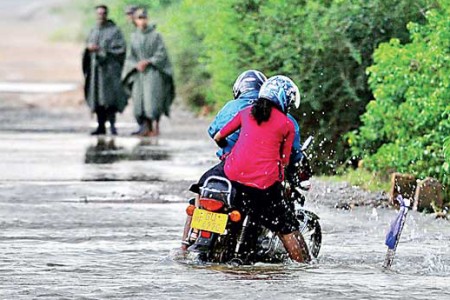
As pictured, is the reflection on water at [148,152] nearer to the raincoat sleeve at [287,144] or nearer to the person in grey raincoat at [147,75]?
the person in grey raincoat at [147,75]

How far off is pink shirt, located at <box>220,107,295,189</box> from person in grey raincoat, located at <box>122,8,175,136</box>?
13.4m

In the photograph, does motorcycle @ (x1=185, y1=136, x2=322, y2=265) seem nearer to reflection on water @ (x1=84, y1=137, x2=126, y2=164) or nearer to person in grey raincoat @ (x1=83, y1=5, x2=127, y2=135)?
reflection on water @ (x1=84, y1=137, x2=126, y2=164)

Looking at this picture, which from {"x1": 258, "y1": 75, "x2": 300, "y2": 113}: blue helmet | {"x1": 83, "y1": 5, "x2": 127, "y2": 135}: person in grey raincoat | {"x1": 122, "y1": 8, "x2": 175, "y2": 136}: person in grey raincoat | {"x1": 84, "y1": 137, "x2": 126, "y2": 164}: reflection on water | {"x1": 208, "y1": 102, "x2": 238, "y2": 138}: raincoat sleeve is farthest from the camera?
{"x1": 83, "y1": 5, "x2": 127, "y2": 135}: person in grey raincoat

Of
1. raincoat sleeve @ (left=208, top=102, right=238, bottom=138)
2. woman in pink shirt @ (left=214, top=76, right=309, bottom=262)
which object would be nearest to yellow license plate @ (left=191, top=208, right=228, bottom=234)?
woman in pink shirt @ (left=214, top=76, right=309, bottom=262)

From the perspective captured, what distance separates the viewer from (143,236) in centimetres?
1237

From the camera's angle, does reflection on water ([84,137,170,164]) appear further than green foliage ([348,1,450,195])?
Yes

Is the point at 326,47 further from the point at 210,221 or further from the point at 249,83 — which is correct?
the point at 210,221

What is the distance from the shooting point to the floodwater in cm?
945

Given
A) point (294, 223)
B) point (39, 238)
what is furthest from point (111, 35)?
point (294, 223)

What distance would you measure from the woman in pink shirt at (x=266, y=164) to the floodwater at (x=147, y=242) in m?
0.31

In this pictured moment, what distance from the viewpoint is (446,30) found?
14.3 metres

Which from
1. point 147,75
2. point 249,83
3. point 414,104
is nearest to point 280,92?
point 249,83

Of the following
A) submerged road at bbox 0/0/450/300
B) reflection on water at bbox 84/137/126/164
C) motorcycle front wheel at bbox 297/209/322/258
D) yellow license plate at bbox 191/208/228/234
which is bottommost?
reflection on water at bbox 84/137/126/164

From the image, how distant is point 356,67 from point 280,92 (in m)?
7.03
